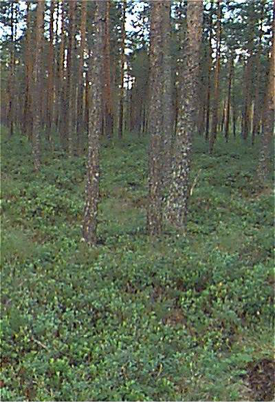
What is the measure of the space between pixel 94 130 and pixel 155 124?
1414 millimetres

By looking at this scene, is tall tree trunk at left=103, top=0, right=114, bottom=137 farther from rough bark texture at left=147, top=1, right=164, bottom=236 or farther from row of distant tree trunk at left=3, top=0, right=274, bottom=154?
rough bark texture at left=147, top=1, right=164, bottom=236

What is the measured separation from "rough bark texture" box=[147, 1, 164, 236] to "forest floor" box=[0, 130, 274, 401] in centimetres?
46

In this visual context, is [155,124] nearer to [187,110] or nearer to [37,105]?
[187,110]

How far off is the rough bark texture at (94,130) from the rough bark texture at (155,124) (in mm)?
1157

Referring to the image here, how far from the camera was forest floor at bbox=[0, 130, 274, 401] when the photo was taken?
487 cm

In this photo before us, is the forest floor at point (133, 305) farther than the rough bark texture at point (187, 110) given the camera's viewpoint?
No

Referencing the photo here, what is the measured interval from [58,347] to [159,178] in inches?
205

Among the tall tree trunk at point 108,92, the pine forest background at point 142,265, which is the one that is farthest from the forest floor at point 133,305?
the tall tree trunk at point 108,92

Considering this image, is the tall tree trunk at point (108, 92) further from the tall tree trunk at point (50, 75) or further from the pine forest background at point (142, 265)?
the pine forest background at point (142, 265)

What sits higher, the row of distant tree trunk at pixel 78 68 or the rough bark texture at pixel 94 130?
the row of distant tree trunk at pixel 78 68

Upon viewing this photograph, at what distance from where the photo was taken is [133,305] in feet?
20.9

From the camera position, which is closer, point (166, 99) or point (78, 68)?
point (166, 99)

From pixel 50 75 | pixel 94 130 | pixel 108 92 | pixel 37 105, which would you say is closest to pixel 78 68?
pixel 50 75

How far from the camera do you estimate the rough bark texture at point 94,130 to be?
355 inches
